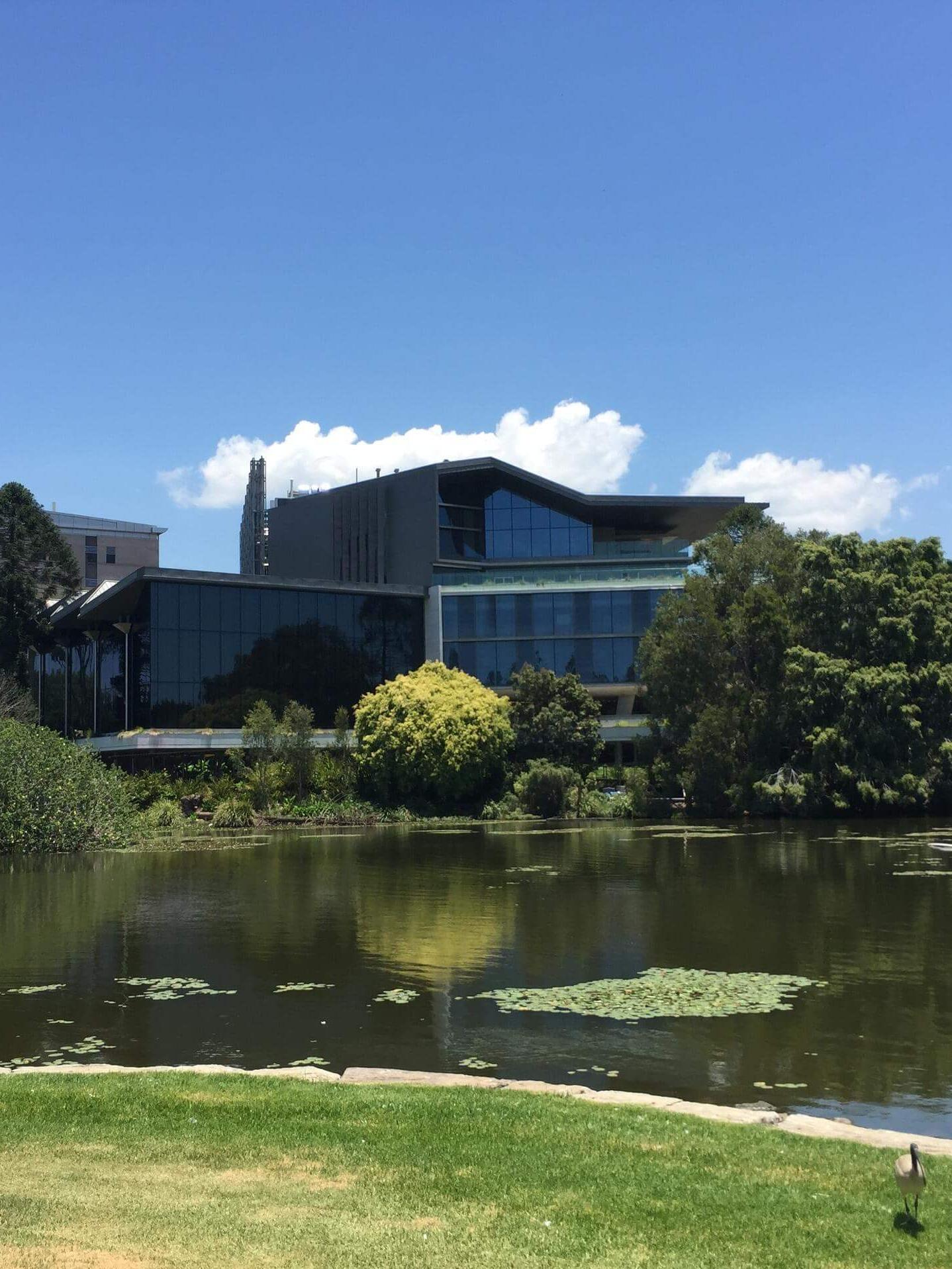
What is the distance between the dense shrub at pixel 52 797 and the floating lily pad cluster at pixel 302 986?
81.5 ft

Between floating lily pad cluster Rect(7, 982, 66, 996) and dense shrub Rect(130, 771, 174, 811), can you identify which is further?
dense shrub Rect(130, 771, 174, 811)

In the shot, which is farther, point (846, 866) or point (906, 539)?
point (906, 539)

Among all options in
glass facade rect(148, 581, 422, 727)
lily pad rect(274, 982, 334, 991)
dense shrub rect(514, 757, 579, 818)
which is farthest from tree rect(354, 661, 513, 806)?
lily pad rect(274, 982, 334, 991)

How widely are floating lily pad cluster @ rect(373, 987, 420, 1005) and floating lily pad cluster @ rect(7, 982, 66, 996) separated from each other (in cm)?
499

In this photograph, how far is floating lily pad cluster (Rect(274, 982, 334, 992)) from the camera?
1817 cm

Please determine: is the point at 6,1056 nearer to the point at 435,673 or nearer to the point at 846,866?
the point at 846,866

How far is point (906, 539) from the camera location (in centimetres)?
5803

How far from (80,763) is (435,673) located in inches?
1044

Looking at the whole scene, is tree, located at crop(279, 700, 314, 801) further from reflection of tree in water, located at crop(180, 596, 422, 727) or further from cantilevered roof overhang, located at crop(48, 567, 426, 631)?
cantilevered roof overhang, located at crop(48, 567, 426, 631)

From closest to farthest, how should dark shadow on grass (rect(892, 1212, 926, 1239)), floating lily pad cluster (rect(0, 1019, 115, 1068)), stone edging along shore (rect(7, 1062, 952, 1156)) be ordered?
dark shadow on grass (rect(892, 1212, 926, 1239)), stone edging along shore (rect(7, 1062, 952, 1156)), floating lily pad cluster (rect(0, 1019, 115, 1068))

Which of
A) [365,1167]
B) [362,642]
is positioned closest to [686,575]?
[362,642]

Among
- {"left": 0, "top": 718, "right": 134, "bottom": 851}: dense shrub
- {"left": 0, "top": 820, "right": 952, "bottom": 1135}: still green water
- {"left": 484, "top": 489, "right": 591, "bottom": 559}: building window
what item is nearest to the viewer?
{"left": 0, "top": 820, "right": 952, "bottom": 1135}: still green water

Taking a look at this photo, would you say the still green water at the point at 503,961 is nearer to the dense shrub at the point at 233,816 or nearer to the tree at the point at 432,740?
the dense shrub at the point at 233,816

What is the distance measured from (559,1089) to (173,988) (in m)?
8.55
